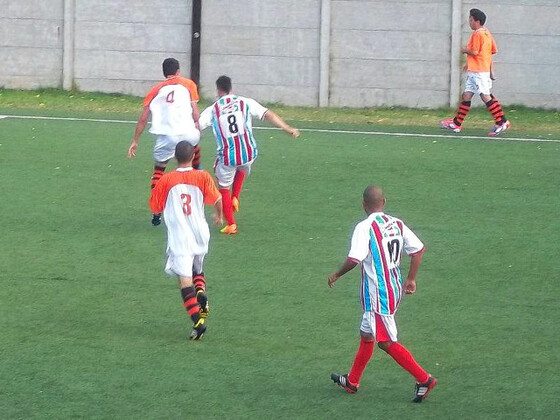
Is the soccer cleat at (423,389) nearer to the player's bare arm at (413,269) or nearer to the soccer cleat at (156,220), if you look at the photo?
the player's bare arm at (413,269)

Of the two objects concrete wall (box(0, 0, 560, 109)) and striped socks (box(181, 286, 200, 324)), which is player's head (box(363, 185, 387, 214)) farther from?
concrete wall (box(0, 0, 560, 109))

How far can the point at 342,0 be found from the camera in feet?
70.8

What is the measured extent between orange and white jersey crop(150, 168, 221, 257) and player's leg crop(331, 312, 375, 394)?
5.66 feet

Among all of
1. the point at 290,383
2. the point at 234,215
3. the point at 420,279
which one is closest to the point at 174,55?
the point at 234,215

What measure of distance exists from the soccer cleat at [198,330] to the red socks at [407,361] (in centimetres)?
185

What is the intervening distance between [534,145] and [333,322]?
359 inches

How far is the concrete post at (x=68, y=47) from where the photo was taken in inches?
867

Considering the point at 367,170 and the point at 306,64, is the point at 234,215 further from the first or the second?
the point at 306,64

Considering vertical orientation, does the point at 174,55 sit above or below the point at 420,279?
above

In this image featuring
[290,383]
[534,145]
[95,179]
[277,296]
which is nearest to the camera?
[290,383]

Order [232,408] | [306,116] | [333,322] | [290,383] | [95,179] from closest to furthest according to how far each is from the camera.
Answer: [232,408] < [290,383] < [333,322] < [95,179] < [306,116]

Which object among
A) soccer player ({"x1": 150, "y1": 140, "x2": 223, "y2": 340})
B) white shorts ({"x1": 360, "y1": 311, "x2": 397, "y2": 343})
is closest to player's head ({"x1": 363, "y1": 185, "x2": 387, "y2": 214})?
white shorts ({"x1": 360, "y1": 311, "x2": 397, "y2": 343})

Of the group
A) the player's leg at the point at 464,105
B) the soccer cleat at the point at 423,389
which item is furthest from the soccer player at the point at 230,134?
the player's leg at the point at 464,105

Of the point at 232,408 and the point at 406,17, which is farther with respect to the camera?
the point at 406,17
